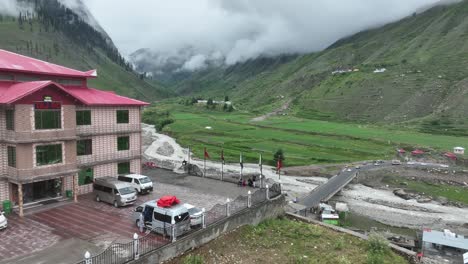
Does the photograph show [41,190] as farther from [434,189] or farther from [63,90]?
[434,189]

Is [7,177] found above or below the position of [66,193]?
above

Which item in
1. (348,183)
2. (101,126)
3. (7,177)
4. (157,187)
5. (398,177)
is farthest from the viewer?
(398,177)

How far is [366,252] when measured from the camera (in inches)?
1014

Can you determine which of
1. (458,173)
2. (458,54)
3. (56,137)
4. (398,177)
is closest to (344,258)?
(56,137)

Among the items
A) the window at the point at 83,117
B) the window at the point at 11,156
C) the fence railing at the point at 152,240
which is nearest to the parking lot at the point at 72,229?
the fence railing at the point at 152,240

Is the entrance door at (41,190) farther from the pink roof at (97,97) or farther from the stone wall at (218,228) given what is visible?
the stone wall at (218,228)

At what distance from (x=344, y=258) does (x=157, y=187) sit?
66.3ft

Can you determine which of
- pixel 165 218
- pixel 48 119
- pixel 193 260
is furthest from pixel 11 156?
pixel 193 260

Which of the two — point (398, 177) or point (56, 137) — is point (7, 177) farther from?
point (398, 177)

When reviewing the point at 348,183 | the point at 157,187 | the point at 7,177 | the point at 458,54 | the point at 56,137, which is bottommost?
the point at 348,183

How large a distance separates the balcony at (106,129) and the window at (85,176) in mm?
3304

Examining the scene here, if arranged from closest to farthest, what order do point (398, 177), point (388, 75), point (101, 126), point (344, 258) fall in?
point (344, 258)
point (101, 126)
point (398, 177)
point (388, 75)

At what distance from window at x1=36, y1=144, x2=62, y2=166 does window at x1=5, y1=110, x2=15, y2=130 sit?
7.78 feet

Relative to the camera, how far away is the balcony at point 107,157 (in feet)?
108
